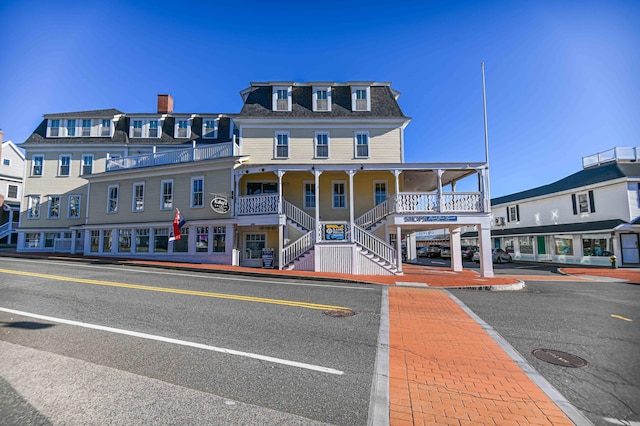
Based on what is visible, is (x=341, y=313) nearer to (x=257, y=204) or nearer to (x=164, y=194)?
(x=257, y=204)

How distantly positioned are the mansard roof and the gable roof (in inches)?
706

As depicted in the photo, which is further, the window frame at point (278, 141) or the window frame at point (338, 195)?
the window frame at point (278, 141)

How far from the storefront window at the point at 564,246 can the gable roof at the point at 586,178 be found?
4497 millimetres

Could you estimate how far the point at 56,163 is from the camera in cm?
2625

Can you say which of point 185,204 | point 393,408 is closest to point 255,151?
point 185,204

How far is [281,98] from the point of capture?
21.7 m

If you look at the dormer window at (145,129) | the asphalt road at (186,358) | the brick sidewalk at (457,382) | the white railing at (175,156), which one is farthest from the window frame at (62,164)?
the brick sidewalk at (457,382)

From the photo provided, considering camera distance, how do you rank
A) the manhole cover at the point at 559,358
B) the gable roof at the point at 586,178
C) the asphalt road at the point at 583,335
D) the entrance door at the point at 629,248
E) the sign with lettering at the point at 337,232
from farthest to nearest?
the gable roof at the point at 586,178, the entrance door at the point at 629,248, the sign with lettering at the point at 337,232, the manhole cover at the point at 559,358, the asphalt road at the point at 583,335

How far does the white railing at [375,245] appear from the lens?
51.6 ft

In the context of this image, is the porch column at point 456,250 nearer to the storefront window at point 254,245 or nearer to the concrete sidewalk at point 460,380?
the storefront window at point 254,245

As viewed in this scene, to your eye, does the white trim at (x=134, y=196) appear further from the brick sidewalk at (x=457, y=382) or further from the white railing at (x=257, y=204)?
the brick sidewalk at (x=457, y=382)

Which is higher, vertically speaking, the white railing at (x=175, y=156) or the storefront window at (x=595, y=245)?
the white railing at (x=175, y=156)

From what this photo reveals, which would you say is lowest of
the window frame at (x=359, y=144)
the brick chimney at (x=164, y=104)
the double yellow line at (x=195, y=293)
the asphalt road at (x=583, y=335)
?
the asphalt road at (x=583, y=335)

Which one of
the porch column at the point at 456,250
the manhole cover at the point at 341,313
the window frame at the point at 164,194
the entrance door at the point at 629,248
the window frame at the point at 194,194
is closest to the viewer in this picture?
the manhole cover at the point at 341,313
